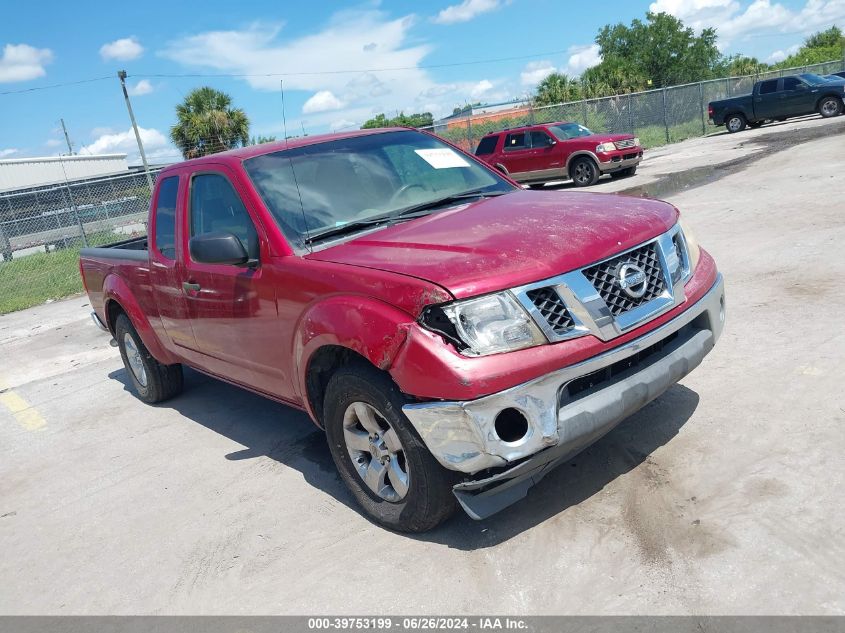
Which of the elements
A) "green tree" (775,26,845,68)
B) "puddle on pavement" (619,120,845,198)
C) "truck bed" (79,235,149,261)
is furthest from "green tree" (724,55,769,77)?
"truck bed" (79,235,149,261)

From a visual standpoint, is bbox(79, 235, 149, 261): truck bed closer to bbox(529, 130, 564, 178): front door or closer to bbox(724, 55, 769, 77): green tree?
bbox(529, 130, 564, 178): front door

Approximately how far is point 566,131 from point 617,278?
55.9 feet

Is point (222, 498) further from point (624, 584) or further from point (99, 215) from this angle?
point (99, 215)

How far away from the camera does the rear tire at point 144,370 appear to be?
600cm

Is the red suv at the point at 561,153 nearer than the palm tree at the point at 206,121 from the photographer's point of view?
Yes

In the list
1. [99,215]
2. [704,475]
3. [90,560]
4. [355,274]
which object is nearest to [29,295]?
[99,215]

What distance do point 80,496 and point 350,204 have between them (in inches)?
102

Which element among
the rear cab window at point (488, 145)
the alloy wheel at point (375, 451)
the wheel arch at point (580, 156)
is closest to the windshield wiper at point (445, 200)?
the alloy wheel at point (375, 451)

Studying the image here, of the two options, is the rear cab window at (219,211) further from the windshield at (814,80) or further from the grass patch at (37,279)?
the windshield at (814,80)

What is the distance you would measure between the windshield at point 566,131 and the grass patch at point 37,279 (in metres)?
12.1

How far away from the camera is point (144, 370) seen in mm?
6098

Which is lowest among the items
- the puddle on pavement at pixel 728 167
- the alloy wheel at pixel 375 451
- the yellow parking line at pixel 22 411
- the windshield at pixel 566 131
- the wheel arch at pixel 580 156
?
the yellow parking line at pixel 22 411

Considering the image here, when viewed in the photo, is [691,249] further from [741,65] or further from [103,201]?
[741,65]

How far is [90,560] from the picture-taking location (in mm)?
3812
